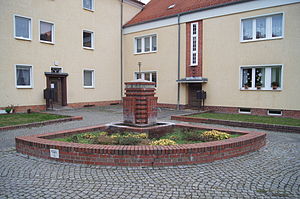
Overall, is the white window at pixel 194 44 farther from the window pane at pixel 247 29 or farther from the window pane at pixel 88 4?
the window pane at pixel 88 4

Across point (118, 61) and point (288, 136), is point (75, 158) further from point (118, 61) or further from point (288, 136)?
point (118, 61)

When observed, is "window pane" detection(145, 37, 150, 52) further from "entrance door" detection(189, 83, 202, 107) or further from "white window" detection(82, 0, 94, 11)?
"entrance door" detection(189, 83, 202, 107)

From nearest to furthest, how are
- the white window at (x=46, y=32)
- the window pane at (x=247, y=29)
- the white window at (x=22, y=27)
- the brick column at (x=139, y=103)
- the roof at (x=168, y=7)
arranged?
the brick column at (x=139, y=103) → the window pane at (x=247, y=29) → the white window at (x=22, y=27) → the white window at (x=46, y=32) → the roof at (x=168, y=7)

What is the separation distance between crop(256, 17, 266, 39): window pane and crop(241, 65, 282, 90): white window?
1.89 m

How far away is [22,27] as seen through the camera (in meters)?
15.9

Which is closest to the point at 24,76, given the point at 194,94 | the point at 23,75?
the point at 23,75

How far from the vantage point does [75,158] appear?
5422 millimetres

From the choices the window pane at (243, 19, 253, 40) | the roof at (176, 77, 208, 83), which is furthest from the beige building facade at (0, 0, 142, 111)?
the window pane at (243, 19, 253, 40)

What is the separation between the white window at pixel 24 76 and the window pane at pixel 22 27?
2.00 metres

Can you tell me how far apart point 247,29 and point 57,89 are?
1344 cm

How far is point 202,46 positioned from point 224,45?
1.58 meters

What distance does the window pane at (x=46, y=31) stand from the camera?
17.0 meters

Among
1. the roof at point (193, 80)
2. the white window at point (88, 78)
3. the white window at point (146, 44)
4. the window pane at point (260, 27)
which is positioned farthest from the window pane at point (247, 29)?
the white window at point (88, 78)

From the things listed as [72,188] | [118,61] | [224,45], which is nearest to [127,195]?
[72,188]
